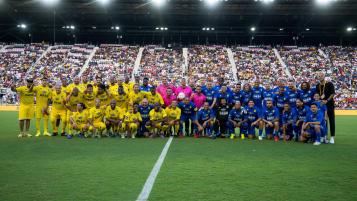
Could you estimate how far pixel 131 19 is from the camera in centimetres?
3703

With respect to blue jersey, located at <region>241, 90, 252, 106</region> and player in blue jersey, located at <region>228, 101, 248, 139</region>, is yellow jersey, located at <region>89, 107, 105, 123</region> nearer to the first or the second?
player in blue jersey, located at <region>228, 101, 248, 139</region>

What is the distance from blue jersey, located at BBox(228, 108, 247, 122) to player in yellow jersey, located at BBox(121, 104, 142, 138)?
2891 millimetres

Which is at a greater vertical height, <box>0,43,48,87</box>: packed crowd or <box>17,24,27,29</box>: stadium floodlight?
<box>17,24,27,29</box>: stadium floodlight

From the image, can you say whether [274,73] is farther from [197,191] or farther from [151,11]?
[197,191]

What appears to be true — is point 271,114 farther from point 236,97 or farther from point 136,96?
point 136,96

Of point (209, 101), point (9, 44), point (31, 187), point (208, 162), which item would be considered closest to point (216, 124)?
point (209, 101)

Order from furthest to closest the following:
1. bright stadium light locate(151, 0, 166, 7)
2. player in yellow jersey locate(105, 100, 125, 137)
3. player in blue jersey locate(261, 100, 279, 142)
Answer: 1. bright stadium light locate(151, 0, 166, 7)
2. player in yellow jersey locate(105, 100, 125, 137)
3. player in blue jersey locate(261, 100, 279, 142)

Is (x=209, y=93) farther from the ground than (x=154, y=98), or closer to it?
farther from the ground

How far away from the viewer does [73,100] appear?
34.1 ft

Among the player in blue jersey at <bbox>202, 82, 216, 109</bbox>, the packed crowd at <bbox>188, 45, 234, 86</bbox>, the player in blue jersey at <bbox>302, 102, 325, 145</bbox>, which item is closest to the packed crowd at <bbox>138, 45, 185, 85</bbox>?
the packed crowd at <bbox>188, 45, 234, 86</bbox>

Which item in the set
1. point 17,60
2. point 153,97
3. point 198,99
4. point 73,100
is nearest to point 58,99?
point 73,100

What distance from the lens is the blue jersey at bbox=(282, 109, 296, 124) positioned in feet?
31.9

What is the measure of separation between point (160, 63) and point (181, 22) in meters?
5.56

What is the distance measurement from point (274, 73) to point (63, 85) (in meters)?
27.7
